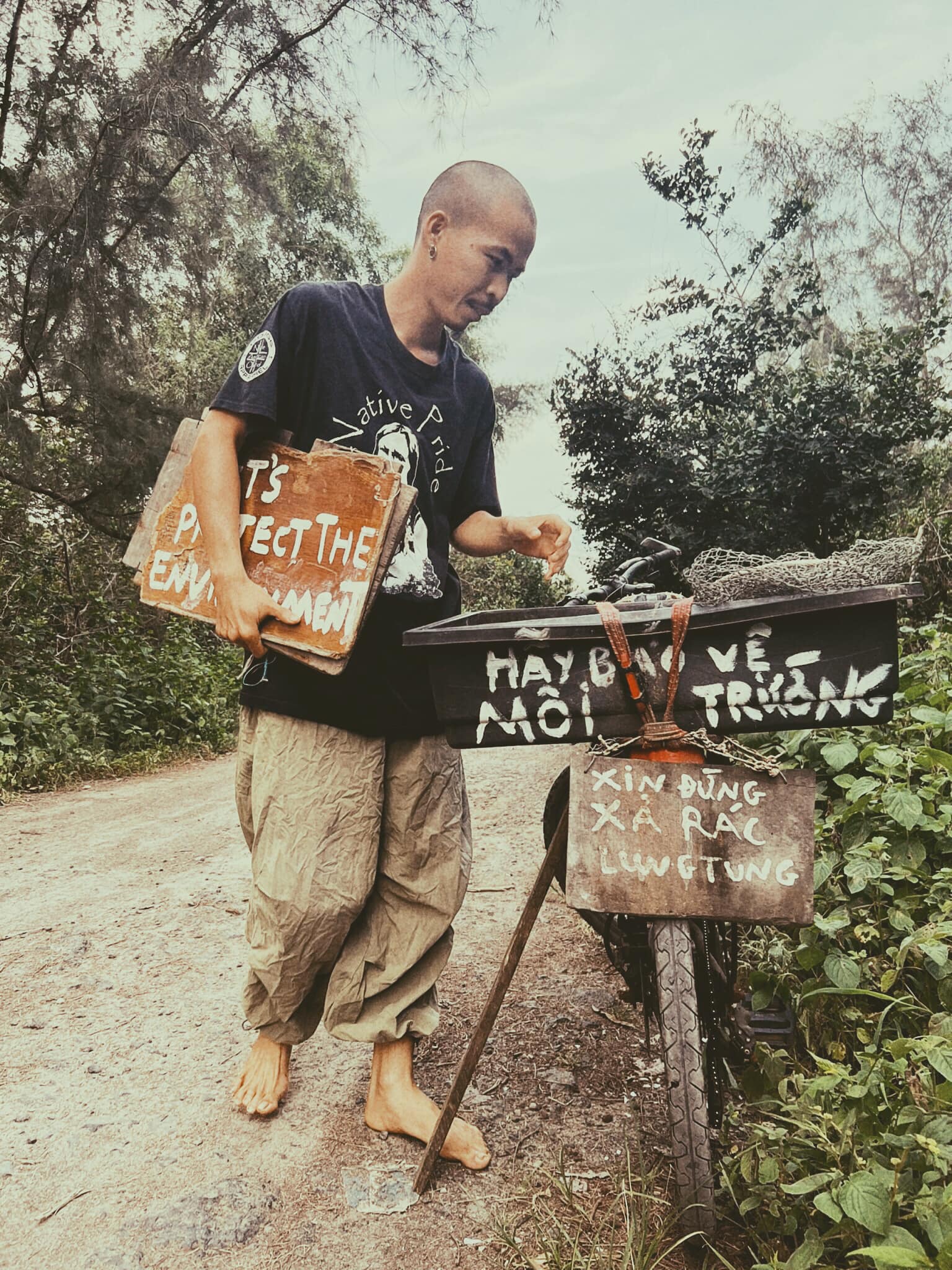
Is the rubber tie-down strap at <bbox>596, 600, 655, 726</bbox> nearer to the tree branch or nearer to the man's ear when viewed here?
the man's ear

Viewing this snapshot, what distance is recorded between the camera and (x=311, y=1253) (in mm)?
1533

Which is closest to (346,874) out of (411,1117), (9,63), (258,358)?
(411,1117)

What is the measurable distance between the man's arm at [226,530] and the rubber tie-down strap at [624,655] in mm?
609

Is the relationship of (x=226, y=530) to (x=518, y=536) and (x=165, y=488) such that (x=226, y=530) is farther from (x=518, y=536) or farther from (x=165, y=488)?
(x=518, y=536)

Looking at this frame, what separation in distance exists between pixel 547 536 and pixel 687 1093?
1.14 m

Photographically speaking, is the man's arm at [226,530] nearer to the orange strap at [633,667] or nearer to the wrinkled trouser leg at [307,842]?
the wrinkled trouser leg at [307,842]

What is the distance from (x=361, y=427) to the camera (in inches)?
71.9

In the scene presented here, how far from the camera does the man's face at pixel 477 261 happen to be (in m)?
1.77

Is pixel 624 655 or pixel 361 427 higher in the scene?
pixel 361 427

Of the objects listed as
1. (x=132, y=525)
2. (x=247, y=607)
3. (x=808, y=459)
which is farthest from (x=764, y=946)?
(x=808, y=459)

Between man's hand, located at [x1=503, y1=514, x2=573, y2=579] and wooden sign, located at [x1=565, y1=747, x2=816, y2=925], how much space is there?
623 mm

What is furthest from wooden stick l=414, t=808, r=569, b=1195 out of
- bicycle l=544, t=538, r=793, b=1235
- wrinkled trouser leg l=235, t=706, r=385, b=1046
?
wrinkled trouser leg l=235, t=706, r=385, b=1046

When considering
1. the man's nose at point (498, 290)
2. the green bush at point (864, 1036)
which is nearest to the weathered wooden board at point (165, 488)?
the man's nose at point (498, 290)

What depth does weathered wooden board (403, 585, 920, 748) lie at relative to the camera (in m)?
1.31
